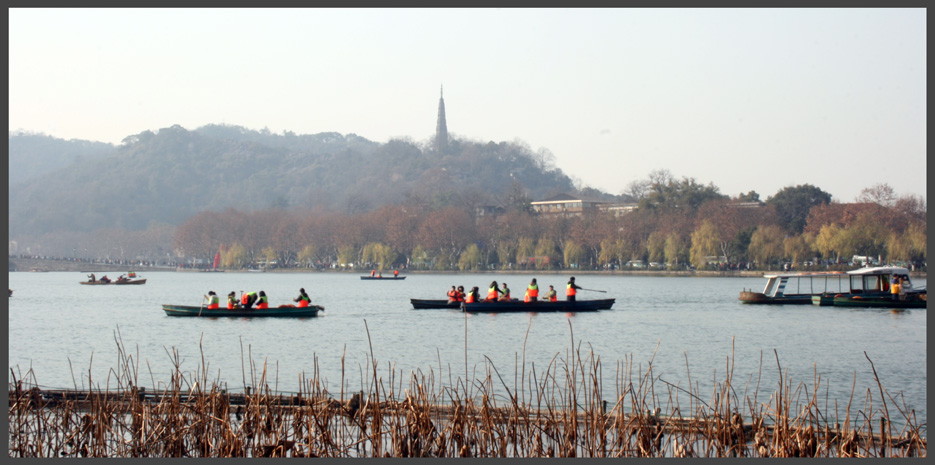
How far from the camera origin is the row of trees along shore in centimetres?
7644

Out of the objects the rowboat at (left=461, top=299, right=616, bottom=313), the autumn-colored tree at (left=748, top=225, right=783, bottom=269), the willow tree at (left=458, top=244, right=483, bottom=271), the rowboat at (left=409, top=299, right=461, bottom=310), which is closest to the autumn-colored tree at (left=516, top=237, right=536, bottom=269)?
the willow tree at (left=458, top=244, right=483, bottom=271)

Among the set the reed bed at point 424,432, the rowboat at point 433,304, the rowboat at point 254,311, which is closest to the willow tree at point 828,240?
the rowboat at point 433,304

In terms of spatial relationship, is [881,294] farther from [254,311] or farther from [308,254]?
[308,254]

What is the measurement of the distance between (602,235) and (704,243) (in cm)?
1432

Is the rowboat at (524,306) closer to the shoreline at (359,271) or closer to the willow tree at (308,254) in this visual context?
the shoreline at (359,271)

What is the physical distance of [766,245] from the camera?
78.1 m

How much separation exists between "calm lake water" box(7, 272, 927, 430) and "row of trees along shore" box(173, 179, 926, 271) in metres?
32.8

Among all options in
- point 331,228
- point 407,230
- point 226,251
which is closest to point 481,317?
point 407,230

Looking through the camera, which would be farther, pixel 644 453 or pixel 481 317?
pixel 481 317

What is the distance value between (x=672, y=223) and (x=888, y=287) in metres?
49.4

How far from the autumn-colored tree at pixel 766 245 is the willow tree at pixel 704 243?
10.7 ft

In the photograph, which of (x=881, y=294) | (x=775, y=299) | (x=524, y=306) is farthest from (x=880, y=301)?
(x=524, y=306)

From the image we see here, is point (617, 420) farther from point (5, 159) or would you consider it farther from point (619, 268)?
point (619, 268)

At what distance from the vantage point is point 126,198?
192 metres
